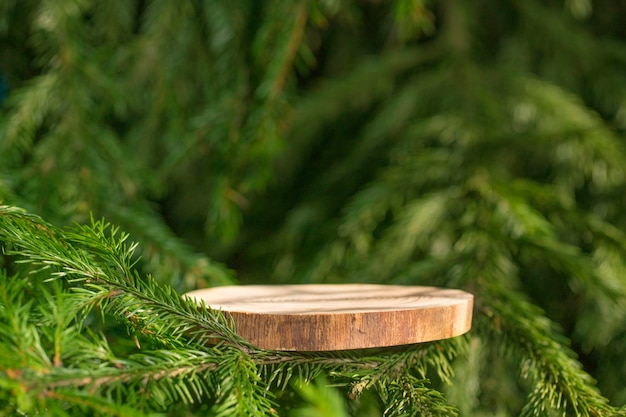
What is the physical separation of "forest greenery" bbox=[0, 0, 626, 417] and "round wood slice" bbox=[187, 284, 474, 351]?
2cm

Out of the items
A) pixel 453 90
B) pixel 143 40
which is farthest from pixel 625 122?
pixel 143 40

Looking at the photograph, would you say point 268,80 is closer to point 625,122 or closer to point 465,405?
point 465,405

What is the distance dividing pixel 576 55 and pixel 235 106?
765mm

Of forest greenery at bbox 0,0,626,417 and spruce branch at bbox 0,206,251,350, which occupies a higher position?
spruce branch at bbox 0,206,251,350

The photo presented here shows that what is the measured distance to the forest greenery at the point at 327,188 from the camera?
0.62 m

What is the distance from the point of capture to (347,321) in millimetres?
613

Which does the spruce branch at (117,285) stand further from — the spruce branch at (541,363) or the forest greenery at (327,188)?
the spruce branch at (541,363)

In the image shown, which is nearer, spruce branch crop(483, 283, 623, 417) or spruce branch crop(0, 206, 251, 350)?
spruce branch crop(0, 206, 251, 350)

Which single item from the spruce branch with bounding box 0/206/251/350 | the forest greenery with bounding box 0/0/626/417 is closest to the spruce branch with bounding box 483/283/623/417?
the forest greenery with bounding box 0/0/626/417

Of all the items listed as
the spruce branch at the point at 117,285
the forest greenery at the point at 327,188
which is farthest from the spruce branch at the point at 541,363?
the spruce branch at the point at 117,285

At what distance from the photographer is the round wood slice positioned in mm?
614

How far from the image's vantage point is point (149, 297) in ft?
1.95

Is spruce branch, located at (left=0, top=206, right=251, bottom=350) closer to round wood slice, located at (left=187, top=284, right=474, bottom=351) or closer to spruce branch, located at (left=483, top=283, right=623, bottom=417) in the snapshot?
round wood slice, located at (left=187, top=284, right=474, bottom=351)

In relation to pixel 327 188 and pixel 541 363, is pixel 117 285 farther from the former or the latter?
pixel 327 188
